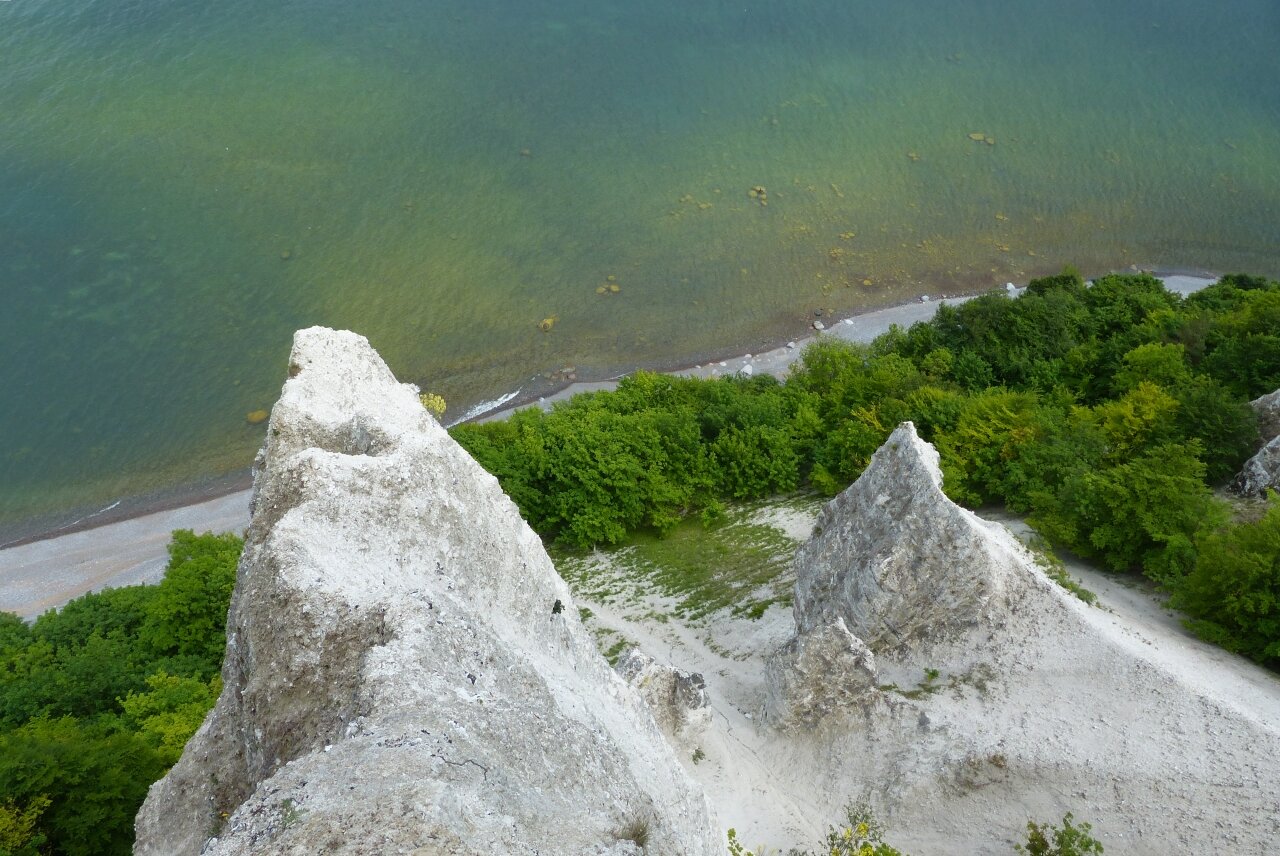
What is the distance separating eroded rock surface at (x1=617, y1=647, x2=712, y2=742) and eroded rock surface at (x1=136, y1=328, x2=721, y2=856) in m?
2.51

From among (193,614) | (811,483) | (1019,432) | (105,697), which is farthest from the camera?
(811,483)

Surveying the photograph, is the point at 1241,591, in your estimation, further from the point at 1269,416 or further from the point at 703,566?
the point at 703,566

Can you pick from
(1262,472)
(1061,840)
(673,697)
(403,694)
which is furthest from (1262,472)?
(403,694)

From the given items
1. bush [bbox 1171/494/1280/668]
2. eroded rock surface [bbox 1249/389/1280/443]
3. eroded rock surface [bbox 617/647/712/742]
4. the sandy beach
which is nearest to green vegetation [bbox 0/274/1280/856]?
bush [bbox 1171/494/1280/668]

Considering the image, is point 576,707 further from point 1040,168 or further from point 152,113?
point 152,113

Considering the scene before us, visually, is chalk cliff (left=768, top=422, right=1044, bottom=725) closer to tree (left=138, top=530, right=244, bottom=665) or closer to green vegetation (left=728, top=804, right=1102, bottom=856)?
green vegetation (left=728, top=804, right=1102, bottom=856)

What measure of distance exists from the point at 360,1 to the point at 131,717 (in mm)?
67074

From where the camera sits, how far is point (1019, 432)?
108 ft

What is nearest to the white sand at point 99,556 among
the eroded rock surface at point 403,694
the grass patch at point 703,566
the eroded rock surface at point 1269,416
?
the grass patch at point 703,566

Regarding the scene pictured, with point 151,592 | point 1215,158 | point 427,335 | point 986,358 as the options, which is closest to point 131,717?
point 151,592

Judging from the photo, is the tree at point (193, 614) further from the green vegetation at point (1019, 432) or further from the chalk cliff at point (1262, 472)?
the chalk cliff at point (1262, 472)

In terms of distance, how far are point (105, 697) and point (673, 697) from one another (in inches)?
772

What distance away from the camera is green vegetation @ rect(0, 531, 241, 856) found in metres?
22.9

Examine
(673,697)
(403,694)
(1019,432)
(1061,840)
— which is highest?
(403,694)
